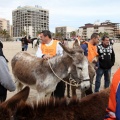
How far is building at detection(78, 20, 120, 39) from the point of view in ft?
522

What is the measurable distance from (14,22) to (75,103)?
196 m

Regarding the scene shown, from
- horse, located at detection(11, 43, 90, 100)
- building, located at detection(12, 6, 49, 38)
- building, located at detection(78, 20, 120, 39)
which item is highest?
building, located at detection(12, 6, 49, 38)

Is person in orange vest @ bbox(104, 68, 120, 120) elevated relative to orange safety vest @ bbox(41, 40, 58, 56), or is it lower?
lower

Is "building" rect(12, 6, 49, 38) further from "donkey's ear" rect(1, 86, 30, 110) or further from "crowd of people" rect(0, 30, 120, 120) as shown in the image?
"donkey's ear" rect(1, 86, 30, 110)

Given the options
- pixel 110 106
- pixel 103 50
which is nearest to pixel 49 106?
pixel 110 106

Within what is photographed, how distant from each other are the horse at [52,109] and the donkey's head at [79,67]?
7.59ft

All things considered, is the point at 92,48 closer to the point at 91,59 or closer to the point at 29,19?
the point at 91,59

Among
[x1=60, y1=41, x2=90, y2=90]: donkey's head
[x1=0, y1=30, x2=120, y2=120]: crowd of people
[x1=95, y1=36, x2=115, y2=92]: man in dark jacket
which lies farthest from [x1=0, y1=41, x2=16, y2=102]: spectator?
[x1=95, y1=36, x2=115, y2=92]: man in dark jacket

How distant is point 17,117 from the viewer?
1827mm

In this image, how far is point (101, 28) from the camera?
15975 cm

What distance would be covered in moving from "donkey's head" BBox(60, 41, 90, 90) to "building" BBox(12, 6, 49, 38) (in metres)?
174

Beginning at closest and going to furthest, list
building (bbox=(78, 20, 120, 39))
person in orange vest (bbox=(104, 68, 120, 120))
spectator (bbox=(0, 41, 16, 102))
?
person in orange vest (bbox=(104, 68, 120, 120)) < spectator (bbox=(0, 41, 16, 102)) < building (bbox=(78, 20, 120, 39))

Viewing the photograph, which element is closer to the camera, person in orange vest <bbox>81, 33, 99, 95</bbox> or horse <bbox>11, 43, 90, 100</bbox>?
horse <bbox>11, 43, 90, 100</bbox>

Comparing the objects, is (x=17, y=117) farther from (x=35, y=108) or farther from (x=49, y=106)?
(x=49, y=106)
